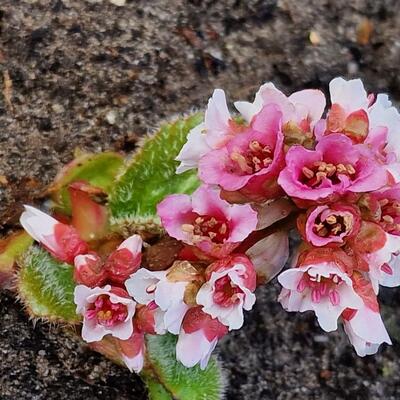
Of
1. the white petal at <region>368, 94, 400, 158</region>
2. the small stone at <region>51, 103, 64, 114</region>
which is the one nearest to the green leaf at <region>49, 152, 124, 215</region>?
the small stone at <region>51, 103, 64, 114</region>

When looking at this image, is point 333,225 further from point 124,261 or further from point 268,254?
point 124,261

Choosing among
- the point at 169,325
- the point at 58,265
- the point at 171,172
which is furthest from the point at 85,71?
the point at 169,325

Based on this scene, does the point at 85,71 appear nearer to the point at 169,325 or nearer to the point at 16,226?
the point at 16,226

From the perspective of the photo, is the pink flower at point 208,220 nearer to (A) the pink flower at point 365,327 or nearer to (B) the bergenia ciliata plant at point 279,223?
(B) the bergenia ciliata plant at point 279,223

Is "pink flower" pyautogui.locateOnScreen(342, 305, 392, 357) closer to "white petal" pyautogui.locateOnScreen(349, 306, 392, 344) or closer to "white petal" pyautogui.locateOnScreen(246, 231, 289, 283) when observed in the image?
"white petal" pyautogui.locateOnScreen(349, 306, 392, 344)

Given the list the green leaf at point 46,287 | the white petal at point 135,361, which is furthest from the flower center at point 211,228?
the green leaf at point 46,287
